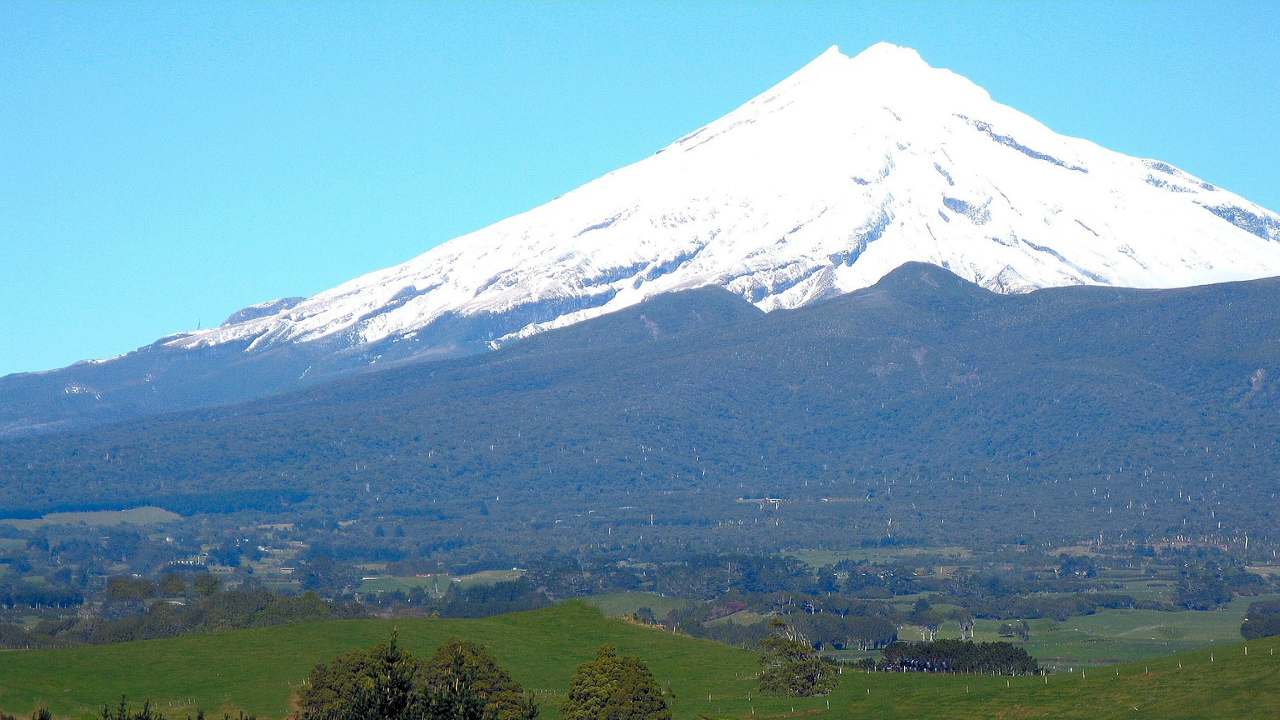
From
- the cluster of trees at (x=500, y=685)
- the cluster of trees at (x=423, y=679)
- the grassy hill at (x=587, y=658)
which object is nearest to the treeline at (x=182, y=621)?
the grassy hill at (x=587, y=658)

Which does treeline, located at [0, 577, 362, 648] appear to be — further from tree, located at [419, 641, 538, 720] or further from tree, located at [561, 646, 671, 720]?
tree, located at [561, 646, 671, 720]

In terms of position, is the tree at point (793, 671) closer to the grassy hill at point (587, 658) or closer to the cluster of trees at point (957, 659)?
the grassy hill at point (587, 658)

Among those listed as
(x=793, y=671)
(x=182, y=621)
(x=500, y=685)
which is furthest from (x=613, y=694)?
(x=182, y=621)

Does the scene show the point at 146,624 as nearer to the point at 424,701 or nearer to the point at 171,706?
the point at 171,706

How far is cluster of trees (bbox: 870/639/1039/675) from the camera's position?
481 feet

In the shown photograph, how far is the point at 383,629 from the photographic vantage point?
147 m

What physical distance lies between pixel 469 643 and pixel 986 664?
124ft

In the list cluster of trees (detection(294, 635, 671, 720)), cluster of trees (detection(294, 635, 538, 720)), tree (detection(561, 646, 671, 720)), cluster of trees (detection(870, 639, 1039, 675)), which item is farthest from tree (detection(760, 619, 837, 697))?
cluster of trees (detection(294, 635, 538, 720))

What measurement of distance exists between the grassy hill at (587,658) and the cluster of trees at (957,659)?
29.1 feet

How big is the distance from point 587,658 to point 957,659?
86.7 ft

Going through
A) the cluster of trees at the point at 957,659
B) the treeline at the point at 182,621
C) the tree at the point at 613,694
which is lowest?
the cluster of trees at the point at 957,659

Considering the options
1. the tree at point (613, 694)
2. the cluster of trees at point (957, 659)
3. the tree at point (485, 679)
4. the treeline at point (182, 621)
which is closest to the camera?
the tree at point (485, 679)

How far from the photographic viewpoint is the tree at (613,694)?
114875mm

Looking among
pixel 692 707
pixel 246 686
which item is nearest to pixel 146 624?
pixel 246 686
